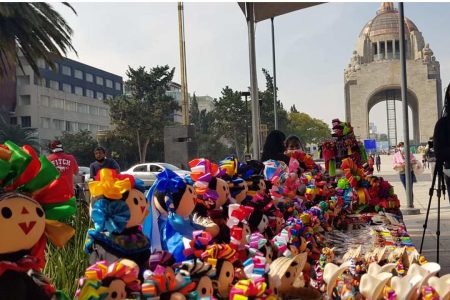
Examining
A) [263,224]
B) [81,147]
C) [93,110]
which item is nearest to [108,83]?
[93,110]

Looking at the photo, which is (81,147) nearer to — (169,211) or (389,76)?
(389,76)

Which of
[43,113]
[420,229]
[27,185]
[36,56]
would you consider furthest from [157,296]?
[43,113]

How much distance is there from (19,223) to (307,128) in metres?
67.4

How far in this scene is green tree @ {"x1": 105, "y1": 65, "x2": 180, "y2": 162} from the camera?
39.3 meters

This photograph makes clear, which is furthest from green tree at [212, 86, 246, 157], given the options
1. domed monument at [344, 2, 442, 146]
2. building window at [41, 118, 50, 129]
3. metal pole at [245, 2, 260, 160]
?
metal pole at [245, 2, 260, 160]

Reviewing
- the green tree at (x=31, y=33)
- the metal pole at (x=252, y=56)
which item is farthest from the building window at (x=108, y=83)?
the metal pole at (x=252, y=56)

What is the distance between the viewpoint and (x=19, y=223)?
188 cm

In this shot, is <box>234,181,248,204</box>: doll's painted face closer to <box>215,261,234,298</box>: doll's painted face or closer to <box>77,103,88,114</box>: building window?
<box>215,261,234,298</box>: doll's painted face

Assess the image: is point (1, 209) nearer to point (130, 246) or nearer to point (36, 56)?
point (130, 246)

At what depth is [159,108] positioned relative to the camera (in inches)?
1578

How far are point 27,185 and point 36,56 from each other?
9708 mm

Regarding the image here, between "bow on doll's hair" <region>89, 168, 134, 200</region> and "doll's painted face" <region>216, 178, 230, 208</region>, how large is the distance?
91 cm

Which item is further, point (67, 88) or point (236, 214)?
point (67, 88)

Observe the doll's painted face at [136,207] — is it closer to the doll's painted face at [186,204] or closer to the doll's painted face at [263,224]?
the doll's painted face at [186,204]
